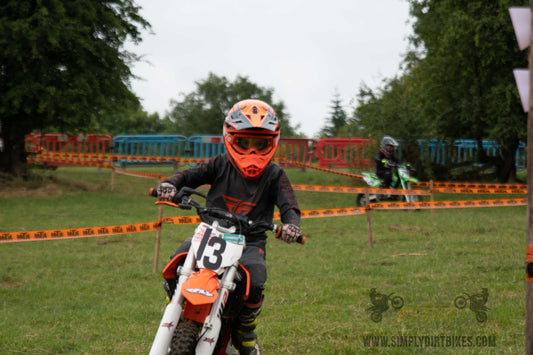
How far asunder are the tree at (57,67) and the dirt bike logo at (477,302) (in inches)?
535

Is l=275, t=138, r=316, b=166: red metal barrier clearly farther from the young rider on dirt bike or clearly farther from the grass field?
the young rider on dirt bike

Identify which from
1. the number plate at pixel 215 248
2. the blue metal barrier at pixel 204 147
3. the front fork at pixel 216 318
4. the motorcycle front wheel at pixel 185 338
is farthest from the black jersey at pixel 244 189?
the blue metal barrier at pixel 204 147

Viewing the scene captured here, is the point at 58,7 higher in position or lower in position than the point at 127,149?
higher

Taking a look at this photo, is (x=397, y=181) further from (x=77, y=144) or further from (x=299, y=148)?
(x=77, y=144)

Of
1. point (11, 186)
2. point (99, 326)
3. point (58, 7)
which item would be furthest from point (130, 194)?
point (99, 326)

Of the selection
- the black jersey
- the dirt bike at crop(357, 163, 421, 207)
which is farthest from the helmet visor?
the dirt bike at crop(357, 163, 421, 207)

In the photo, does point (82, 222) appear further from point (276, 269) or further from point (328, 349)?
point (328, 349)

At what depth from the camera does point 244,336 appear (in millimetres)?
4457

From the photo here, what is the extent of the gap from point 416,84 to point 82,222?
1594 cm

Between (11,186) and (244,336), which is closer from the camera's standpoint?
(244,336)

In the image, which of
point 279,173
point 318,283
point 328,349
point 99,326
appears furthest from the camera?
point 318,283

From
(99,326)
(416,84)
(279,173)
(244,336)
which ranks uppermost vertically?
(416,84)

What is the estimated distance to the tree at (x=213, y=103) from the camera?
4450cm

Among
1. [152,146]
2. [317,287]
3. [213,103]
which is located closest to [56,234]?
[317,287]
